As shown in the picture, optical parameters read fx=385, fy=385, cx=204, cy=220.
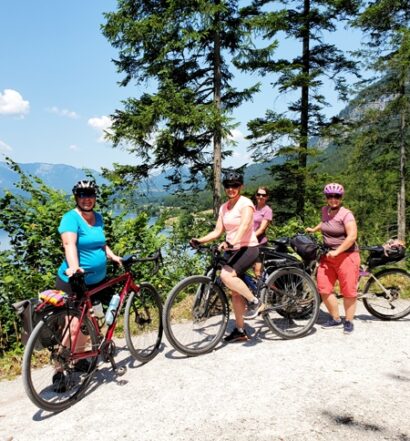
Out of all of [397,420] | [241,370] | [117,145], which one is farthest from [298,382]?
Answer: [117,145]

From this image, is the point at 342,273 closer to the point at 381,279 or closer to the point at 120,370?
the point at 381,279

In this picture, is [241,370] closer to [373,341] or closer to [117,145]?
[373,341]

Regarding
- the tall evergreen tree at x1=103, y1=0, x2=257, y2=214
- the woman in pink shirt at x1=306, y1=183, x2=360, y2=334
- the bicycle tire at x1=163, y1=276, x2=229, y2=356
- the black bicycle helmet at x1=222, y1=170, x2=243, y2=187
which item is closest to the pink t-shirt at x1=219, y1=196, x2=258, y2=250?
the black bicycle helmet at x1=222, y1=170, x2=243, y2=187

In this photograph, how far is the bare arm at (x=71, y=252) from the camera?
3.76 meters

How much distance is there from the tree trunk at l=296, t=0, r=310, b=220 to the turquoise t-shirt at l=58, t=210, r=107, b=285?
49.6ft

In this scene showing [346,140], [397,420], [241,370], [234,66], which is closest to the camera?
[397,420]

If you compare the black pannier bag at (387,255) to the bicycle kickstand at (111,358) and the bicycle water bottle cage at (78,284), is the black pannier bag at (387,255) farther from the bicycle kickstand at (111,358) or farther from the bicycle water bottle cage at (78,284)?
the bicycle water bottle cage at (78,284)

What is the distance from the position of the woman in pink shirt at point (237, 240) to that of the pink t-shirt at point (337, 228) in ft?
4.03

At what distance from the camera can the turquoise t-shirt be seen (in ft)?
12.9

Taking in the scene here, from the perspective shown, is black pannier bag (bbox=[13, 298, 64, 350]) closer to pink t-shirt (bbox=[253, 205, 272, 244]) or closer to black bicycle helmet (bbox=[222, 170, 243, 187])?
black bicycle helmet (bbox=[222, 170, 243, 187])

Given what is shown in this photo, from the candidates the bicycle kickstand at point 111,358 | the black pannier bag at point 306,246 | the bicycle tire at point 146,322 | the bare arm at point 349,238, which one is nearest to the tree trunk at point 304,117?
the black pannier bag at point 306,246

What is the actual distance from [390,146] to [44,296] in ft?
60.8

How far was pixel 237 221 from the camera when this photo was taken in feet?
15.6

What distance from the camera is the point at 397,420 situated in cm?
321
